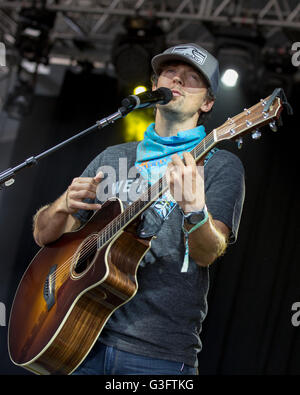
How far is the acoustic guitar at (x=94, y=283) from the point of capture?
5.82 ft

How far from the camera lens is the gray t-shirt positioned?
5.94 ft

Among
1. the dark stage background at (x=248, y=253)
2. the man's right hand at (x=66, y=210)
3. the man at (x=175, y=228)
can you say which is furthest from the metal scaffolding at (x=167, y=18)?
the man's right hand at (x=66, y=210)

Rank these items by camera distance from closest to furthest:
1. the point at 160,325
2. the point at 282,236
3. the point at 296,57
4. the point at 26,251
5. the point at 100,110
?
the point at 160,325, the point at 296,57, the point at 282,236, the point at 26,251, the point at 100,110

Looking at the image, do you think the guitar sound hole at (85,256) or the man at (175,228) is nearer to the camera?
the man at (175,228)

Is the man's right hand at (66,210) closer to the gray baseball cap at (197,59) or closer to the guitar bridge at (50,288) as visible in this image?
the guitar bridge at (50,288)

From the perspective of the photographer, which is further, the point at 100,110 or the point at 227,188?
the point at 100,110

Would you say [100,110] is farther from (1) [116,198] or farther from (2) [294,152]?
(1) [116,198]

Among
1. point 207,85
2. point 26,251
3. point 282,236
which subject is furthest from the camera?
point 26,251

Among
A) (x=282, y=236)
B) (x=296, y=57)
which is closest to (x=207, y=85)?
(x=296, y=57)

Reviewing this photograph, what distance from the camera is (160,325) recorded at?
182cm

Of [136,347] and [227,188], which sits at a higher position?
[227,188]

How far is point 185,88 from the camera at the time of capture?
2094 mm

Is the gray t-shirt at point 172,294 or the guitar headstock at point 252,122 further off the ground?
the guitar headstock at point 252,122
